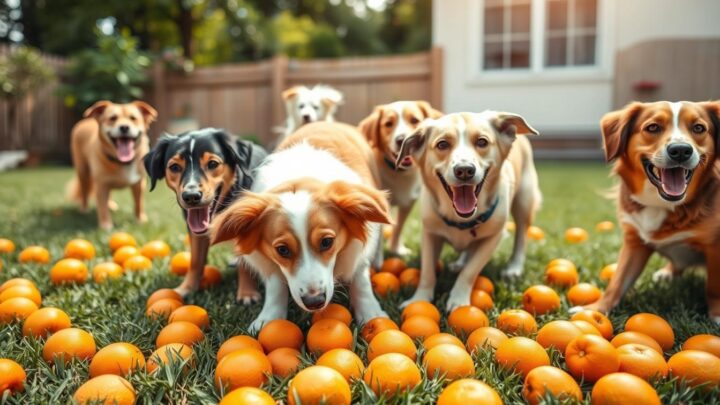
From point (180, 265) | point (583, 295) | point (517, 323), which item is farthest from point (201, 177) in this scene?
point (583, 295)

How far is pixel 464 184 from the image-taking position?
260 cm

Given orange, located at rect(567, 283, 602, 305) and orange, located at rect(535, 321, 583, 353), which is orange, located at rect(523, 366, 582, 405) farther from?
orange, located at rect(567, 283, 602, 305)

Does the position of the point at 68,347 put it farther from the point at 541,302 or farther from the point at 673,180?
the point at 673,180

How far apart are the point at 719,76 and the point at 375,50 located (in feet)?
54.1

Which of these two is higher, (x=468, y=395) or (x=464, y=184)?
(x=464, y=184)

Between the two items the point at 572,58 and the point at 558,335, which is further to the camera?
the point at 572,58

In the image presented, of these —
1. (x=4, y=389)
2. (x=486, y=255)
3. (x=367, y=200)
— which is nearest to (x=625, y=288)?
(x=486, y=255)

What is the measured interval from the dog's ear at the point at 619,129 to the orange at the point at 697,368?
1094mm

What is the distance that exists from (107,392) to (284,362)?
627mm

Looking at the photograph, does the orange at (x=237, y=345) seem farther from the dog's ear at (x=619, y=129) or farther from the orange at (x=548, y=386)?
the dog's ear at (x=619, y=129)

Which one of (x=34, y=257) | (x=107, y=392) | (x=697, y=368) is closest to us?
(x=107, y=392)

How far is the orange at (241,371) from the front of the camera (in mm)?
1878

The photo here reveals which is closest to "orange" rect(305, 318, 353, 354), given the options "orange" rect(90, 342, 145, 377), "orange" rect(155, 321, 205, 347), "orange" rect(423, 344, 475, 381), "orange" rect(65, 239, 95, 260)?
"orange" rect(423, 344, 475, 381)

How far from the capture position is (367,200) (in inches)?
88.9
